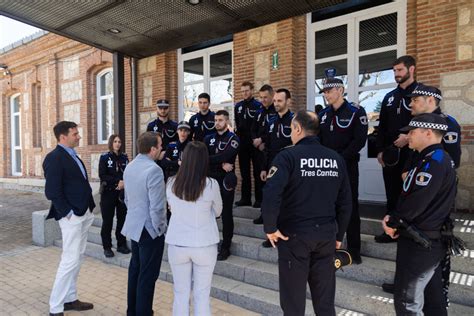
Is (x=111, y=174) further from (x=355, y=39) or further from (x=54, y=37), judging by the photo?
(x=54, y=37)

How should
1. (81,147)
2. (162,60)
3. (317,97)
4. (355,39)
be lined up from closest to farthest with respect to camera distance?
(355,39) → (317,97) → (162,60) → (81,147)

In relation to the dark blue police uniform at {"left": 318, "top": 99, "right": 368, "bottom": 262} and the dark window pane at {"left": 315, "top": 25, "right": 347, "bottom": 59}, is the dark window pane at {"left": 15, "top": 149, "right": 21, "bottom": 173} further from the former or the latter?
the dark blue police uniform at {"left": 318, "top": 99, "right": 368, "bottom": 262}

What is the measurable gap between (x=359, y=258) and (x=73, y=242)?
303 cm

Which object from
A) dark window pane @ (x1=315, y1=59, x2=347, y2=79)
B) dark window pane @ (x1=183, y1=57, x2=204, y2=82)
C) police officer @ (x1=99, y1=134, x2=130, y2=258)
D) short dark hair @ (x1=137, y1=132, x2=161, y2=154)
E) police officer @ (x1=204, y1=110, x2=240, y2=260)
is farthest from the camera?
dark window pane @ (x1=183, y1=57, x2=204, y2=82)

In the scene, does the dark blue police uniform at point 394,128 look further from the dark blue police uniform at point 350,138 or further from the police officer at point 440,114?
the police officer at point 440,114

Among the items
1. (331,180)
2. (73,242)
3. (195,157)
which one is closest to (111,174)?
(73,242)

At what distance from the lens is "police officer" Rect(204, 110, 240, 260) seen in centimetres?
439

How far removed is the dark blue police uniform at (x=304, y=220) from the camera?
8.28 feet

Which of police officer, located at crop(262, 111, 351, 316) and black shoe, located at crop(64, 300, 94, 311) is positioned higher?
police officer, located at crop(262, 111, 351, 316)

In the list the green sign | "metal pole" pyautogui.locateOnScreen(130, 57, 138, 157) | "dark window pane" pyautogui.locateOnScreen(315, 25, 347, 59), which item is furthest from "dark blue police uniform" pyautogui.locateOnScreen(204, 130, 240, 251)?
"metal pole" pyautogui.locateOnScreen(130, 57, 138, 157)

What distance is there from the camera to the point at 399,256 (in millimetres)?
2531

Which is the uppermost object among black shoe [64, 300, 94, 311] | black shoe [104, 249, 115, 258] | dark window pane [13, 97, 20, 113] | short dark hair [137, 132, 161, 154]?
dark window pane [13, 97, 20, 113]

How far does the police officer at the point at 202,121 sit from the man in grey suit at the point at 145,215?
225 centimetres

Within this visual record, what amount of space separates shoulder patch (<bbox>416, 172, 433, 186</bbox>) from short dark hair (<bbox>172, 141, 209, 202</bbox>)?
1.54 metres
